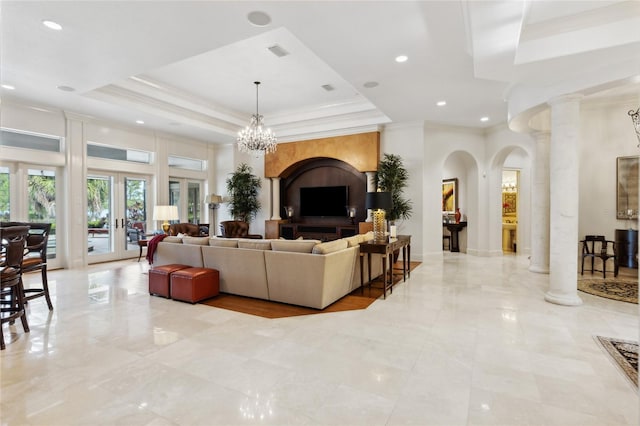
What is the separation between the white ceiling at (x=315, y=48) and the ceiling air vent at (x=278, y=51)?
0.08 metres

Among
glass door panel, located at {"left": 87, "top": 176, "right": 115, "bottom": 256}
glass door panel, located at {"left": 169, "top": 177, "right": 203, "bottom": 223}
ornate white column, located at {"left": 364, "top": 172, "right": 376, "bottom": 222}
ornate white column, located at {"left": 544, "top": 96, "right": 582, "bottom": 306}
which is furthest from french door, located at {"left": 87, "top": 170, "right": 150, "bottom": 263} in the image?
ornate white column, located at {"left": 544, "top": 96, "right": 582, "bottom": 306}

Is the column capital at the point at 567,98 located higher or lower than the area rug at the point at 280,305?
higher

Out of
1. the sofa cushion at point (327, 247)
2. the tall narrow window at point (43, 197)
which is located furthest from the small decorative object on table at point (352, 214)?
the tall narrow window at point (43, 197)

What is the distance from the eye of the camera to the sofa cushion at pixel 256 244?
4301mm

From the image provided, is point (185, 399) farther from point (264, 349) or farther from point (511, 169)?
point (511, 169)

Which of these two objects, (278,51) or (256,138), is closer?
(278,51)

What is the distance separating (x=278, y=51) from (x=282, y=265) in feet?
10.7

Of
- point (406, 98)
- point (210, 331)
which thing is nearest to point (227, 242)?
point (210, 331)

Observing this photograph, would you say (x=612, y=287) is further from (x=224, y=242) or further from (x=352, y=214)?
(x=224, y=242)

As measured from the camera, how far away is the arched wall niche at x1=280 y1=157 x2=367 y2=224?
8.53m

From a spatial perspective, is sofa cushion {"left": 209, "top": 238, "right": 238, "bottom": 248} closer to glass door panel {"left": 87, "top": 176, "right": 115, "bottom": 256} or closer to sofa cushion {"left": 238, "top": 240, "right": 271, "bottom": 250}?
sofa cushion {"left": 238, "top": 240, "right": 271, "bottom": 250}

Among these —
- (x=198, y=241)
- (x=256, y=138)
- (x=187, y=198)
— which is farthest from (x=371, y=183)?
(x=187, y=198)

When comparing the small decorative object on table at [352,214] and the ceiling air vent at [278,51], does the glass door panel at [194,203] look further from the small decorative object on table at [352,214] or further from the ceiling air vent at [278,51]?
the ceiling air vent at [278,51]

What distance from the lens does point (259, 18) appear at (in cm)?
339
